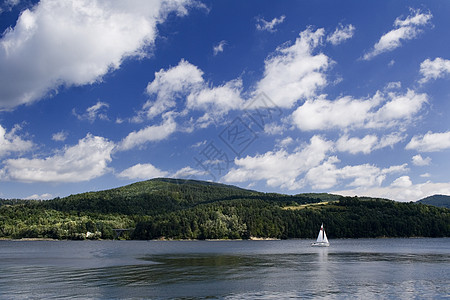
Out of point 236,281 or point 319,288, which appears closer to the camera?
point 319,288

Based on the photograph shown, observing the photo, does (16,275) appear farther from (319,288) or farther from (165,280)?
(319,288)

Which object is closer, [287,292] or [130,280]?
[287,292]

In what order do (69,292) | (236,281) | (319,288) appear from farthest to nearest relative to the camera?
(236,281)
(319,288)
(69,292)

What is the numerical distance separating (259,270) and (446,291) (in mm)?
33061

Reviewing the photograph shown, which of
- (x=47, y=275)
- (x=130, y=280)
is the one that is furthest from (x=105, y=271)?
(x=130, y=280)

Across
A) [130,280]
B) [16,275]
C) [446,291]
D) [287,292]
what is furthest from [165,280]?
[446,291]

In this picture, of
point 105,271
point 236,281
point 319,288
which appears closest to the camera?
point 319,288

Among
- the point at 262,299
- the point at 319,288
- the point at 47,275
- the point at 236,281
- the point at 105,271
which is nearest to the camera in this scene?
the point at 262,299

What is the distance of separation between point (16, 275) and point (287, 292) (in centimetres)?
4588

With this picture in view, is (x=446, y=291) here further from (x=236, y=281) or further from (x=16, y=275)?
(x=16, y=275)

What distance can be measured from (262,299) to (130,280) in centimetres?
2369

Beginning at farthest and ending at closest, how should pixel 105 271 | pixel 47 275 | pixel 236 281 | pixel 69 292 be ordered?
1. pixel 105 271
2. pixel 47 275
3. pixel 236 281
4. pixel 69 292

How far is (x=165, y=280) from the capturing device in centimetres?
6141

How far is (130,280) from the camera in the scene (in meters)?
61.2
